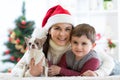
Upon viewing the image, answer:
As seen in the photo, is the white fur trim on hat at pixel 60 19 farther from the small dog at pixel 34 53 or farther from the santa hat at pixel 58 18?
the small dog at pixel 34 53

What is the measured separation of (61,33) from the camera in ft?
5.58

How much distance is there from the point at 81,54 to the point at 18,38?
2.39m

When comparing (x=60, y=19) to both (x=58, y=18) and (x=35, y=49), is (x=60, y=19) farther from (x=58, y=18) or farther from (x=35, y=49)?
(x=35, y=49)

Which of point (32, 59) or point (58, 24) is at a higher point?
point (58, 24)

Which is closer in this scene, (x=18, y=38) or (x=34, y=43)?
(x=34, y=43)

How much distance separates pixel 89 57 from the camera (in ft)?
5.46

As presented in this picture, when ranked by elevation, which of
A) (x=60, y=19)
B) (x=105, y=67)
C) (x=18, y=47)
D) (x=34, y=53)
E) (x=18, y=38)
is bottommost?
(x=18, y=47)

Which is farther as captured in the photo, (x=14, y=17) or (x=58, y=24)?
(x=14, y=17)

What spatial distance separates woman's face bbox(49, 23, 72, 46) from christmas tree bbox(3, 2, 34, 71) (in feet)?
7.13

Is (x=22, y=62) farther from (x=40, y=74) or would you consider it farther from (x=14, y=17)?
(x=14, y=17)

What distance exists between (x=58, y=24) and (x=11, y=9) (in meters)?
2.71

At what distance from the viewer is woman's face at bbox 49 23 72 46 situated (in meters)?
1.71

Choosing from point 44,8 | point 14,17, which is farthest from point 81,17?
point 14,17

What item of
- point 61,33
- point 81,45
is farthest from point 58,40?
point 81,45
